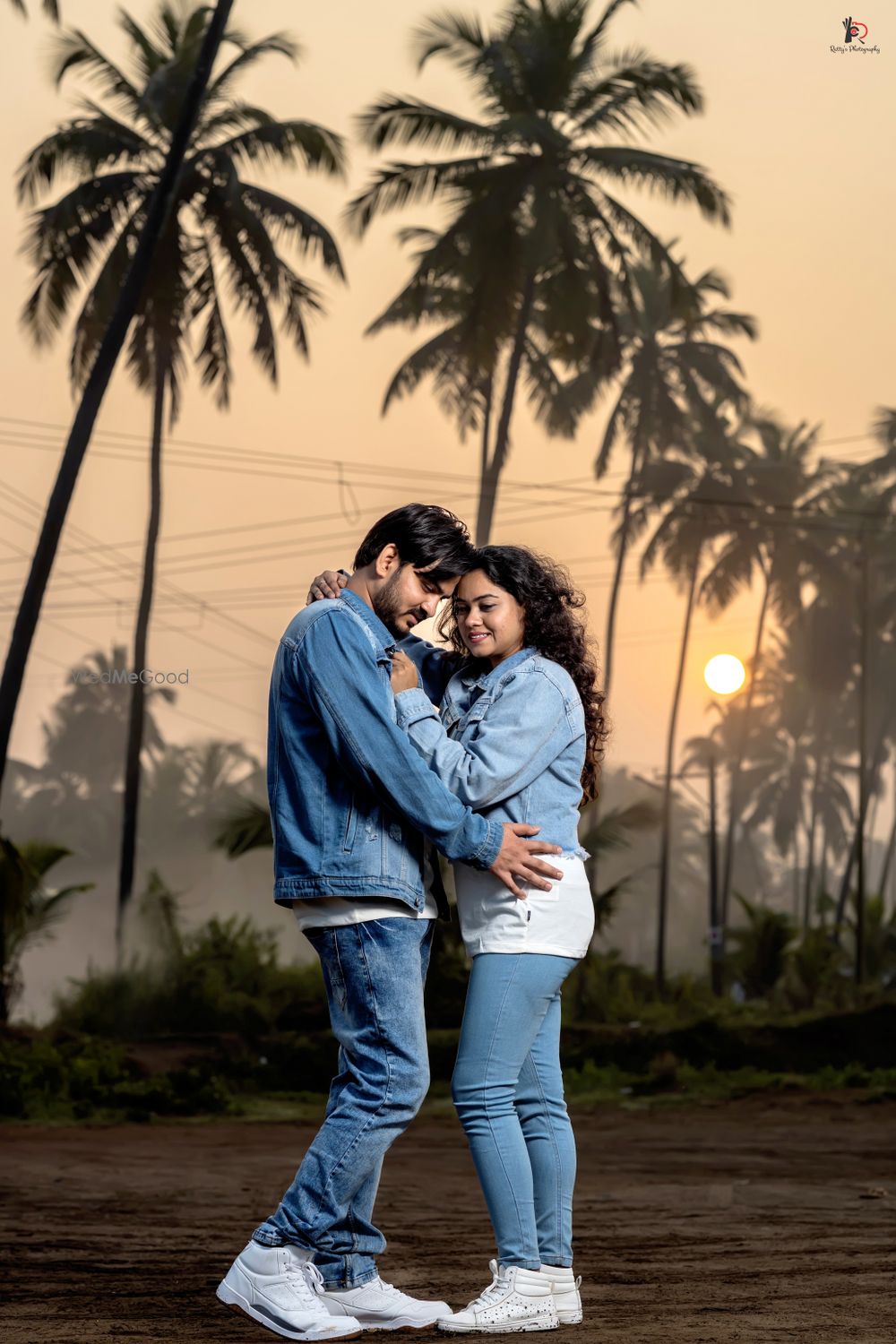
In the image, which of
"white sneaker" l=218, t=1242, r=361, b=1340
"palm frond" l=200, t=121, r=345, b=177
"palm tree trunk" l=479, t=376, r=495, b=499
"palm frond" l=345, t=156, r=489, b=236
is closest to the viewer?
"white sneaker" l=218, t=1242, r=361, b=1340

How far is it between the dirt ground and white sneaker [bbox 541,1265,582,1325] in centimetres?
5

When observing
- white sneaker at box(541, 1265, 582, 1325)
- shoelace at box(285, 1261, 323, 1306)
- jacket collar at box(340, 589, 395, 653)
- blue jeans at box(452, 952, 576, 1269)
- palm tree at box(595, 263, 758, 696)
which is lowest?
white sneaker at box(541, 1265, 582, 1325)

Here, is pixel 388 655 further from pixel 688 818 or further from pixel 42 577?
pixel 688 818

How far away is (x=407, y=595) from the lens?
3736 mm

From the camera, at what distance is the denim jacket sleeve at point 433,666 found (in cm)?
407

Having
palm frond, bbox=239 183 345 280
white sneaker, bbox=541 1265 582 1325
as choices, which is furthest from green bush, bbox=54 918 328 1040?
white sneaker, bbox=541 1265 582 1325

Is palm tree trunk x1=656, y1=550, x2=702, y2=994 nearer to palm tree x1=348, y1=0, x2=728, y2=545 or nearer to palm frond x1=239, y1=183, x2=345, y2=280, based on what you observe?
palm tree x1=348, y1=0, x2=728, y2=545

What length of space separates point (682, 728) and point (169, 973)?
31.5ft

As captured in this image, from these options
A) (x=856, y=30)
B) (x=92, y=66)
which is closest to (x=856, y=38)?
(x=856, y=30)

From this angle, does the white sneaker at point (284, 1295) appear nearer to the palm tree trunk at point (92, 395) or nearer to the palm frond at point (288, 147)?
the palm tree trunk at point (92, 395)

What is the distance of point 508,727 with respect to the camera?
141 inches

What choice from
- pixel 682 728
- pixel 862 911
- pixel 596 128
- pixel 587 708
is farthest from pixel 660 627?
pixel 587 708

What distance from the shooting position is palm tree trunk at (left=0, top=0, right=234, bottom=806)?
1466 cm

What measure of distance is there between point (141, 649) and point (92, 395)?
4509mm
